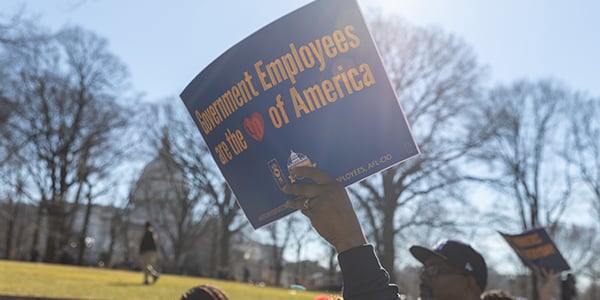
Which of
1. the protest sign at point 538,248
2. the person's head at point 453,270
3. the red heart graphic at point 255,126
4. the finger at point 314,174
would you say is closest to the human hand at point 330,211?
the finger at point 314,174

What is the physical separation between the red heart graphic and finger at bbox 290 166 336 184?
10.2 inches

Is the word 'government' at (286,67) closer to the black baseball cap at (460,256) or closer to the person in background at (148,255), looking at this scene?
the black baseball cap at (460,256)

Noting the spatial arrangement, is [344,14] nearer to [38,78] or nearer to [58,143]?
[38,78]

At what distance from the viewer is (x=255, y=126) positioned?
177cm

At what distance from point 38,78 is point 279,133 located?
30557 mm

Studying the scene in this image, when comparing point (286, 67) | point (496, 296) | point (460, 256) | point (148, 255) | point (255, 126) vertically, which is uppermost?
Answer: point (148, 255)

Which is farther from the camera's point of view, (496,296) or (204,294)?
(496,296)

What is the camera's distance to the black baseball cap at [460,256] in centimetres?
316

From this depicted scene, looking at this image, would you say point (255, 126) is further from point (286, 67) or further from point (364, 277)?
point (364, 277)

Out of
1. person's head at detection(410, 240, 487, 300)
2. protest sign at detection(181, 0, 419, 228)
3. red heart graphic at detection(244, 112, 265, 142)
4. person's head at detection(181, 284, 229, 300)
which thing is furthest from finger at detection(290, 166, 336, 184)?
person's head at detection(410, 240, 487, 300)

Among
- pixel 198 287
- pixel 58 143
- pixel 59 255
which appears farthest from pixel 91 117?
pixel 198 287

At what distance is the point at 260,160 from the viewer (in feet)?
5.90

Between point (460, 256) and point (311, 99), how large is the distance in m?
1.89

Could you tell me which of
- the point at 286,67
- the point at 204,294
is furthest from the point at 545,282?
the point at 286,67
